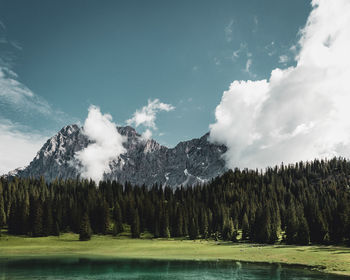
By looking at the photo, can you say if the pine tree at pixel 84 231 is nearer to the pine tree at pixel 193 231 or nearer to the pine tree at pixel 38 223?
the pine tree at pixel 38 223

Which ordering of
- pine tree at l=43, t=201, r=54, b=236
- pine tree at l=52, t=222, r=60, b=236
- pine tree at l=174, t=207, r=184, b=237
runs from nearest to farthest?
1. pine tree at l=43, t=201, r=54, b=236
2. pine tree at l=52, t=222, r=60, b=236
3. pine tree at l=174, t=207, r=184, b=237

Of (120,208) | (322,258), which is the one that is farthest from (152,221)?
(322,258)

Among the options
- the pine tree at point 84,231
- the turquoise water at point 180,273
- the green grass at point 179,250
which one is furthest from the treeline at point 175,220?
the turquoise water at point 180,273

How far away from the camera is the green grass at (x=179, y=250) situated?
64.8m

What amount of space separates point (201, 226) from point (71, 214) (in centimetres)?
6106

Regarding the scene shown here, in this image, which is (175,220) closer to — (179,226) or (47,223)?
(179,226)

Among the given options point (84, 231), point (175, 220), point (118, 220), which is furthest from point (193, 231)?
point (84, 231)

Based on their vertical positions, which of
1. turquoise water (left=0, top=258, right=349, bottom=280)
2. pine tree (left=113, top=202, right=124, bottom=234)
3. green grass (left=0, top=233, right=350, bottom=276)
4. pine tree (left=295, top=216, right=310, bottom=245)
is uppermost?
pine tree (left=113, top=202, right=124, bottom=234)

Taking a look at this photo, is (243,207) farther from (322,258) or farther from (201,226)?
(322,258)

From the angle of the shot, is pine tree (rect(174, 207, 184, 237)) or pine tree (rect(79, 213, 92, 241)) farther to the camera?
pine tree (rect(174, 207, 184, 237))

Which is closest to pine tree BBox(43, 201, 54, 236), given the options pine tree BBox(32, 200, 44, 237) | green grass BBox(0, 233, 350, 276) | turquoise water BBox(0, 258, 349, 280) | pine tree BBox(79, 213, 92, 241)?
pine tree BBox(32, 200, 44, 237)

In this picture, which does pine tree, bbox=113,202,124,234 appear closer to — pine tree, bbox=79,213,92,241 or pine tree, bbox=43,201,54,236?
pine tree, bbox=79,213,92,241

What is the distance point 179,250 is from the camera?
9250 centimetres

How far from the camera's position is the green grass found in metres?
64.8
